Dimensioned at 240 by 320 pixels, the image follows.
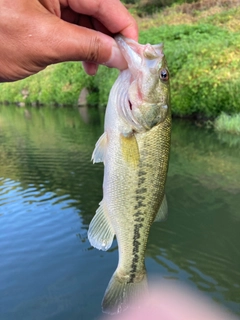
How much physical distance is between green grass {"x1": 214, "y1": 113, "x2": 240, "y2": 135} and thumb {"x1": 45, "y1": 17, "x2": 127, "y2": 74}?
36.2 ft

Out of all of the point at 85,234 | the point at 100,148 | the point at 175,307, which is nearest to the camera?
the point at 100,148

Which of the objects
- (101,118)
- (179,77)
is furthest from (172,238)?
(101,118)

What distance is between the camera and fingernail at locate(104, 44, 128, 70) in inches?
87.8

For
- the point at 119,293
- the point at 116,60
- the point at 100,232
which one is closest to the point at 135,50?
the point at 116,60

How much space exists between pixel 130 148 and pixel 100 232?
0.65m

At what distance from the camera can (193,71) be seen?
1634 cm

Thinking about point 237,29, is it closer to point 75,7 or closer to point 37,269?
point 37,269

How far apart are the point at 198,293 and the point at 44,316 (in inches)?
83.7

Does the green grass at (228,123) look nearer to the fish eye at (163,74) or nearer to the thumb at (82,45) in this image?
the fish eye at (163,74)

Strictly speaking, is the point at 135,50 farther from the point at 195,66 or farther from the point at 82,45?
the point at 195,66

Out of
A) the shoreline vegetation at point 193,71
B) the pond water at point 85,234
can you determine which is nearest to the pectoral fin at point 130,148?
the pond water at point 85,234

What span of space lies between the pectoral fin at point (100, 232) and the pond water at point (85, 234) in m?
2.71

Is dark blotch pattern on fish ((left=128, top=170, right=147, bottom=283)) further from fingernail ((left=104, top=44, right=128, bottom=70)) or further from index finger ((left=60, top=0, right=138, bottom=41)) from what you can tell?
index finger ((left=60, top=0, right=138, bottom=41))

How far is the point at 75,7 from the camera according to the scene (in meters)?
2.49
